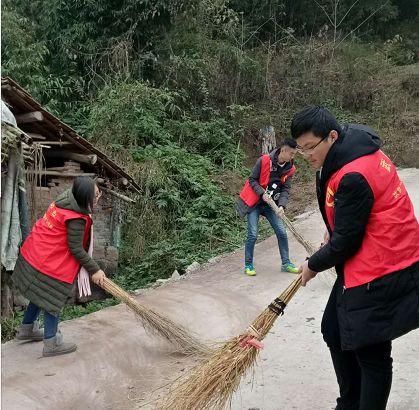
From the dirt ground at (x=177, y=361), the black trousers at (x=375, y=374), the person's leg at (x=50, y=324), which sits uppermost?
the black trousers at (x=375, y=374)

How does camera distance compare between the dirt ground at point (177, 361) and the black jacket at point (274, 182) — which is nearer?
the dirt ground at point (177, 361)

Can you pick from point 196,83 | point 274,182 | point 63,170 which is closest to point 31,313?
point 274,182

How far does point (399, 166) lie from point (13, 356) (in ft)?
41.1

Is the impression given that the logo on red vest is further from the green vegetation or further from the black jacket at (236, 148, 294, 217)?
the green vegetation

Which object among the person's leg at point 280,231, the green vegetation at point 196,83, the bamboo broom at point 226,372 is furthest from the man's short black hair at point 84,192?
the green vegetation at point 196,83

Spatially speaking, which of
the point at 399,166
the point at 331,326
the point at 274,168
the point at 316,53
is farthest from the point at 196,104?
the point at 331,326

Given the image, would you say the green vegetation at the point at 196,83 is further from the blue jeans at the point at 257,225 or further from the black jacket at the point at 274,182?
the black jacket at the point at 274,182


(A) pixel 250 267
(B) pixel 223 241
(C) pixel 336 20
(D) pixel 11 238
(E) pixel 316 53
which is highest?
(C) pixel 336 20

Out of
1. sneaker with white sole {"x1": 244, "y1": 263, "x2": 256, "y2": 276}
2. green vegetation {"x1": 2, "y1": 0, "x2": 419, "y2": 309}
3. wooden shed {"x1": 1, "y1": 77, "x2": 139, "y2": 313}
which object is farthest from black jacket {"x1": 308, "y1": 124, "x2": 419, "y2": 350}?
green vegetation {"x1": 2, "y1": 0, "x2": 419, "y2": 309}

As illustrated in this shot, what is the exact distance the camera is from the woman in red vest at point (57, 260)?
3500 millimetres

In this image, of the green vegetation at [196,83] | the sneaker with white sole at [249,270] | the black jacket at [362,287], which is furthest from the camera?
the green vegetation at [196,83]

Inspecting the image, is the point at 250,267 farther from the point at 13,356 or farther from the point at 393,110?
the point at 393,110

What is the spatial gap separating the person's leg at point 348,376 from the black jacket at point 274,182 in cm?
289

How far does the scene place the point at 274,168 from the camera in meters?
5.26
